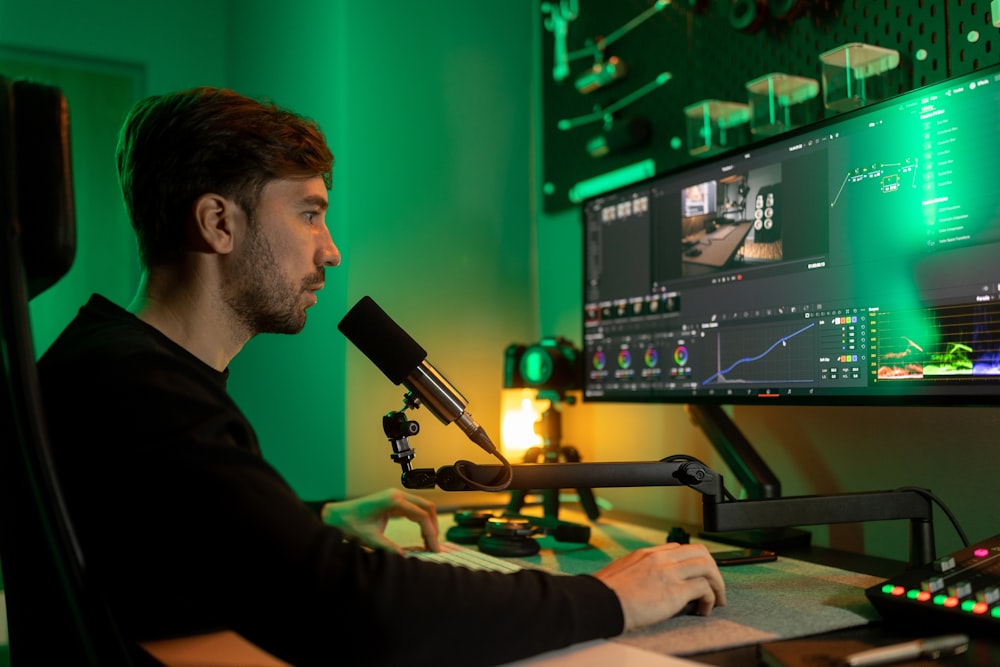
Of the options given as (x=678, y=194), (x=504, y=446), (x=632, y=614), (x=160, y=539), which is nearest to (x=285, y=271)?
(x=160, y=539)

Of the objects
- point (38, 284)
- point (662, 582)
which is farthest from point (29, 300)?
point (662, 582)

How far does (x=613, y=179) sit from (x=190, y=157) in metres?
1.13

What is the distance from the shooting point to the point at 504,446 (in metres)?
1.90

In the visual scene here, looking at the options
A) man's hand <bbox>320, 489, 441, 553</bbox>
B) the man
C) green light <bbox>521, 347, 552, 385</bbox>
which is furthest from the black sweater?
green light <bbox>521, 347, 552, 385</bbox>

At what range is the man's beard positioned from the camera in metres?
Result: 0.95

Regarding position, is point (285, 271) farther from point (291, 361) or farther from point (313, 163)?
point (291, 361)

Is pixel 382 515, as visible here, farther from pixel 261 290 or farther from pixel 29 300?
pixel 29 300

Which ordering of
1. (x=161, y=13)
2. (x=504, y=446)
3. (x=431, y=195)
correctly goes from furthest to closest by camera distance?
(x=161, y=13) → (x=431, y=195) → (x=504, y=446)

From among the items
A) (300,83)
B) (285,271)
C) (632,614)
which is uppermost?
(300,83)

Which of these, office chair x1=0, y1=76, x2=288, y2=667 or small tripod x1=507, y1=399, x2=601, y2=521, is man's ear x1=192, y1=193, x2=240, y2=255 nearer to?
office chair x1=0, y1=76, x2=288, y2=667

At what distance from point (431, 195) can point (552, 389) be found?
65cm

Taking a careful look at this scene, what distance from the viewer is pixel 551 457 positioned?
62.9 inches

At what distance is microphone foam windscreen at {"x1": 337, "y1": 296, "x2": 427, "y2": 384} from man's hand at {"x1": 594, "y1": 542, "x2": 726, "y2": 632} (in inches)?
12.4

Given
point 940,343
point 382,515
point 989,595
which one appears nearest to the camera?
point 989,595
